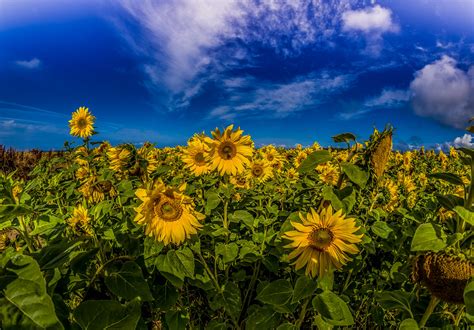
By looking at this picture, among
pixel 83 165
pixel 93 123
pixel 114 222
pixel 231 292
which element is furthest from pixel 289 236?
pixel 93 123

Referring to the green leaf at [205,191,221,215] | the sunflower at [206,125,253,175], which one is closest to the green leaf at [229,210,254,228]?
the green leaf at [205,191,221,215]

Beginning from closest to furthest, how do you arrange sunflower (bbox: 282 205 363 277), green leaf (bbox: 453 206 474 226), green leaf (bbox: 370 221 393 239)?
1. green leaf (bbox: 453 206 474 226)
2. sunflower (bbox: 282 205 363 277)
3. green leaf (bbox: 370 221 393 239)

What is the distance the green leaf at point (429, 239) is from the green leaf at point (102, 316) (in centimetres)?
120

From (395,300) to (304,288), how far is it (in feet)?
1.61

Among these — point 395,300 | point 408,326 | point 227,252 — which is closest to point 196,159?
point 227,252

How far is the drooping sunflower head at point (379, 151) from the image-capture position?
1564 millimetres

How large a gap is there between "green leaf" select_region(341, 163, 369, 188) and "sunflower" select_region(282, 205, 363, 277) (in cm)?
29

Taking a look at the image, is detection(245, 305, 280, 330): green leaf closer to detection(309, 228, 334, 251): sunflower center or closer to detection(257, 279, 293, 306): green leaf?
detection(257, 279, 293, 306): green leaf

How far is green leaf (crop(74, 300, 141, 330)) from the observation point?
125cm

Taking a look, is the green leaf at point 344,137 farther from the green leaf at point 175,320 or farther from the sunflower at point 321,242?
the green leaf at point 175,320

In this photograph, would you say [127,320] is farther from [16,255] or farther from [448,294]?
[448,294]

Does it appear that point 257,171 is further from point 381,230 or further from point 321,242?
point 321,242

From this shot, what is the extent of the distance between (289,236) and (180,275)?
61 centimetres

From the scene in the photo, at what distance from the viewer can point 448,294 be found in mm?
1423
